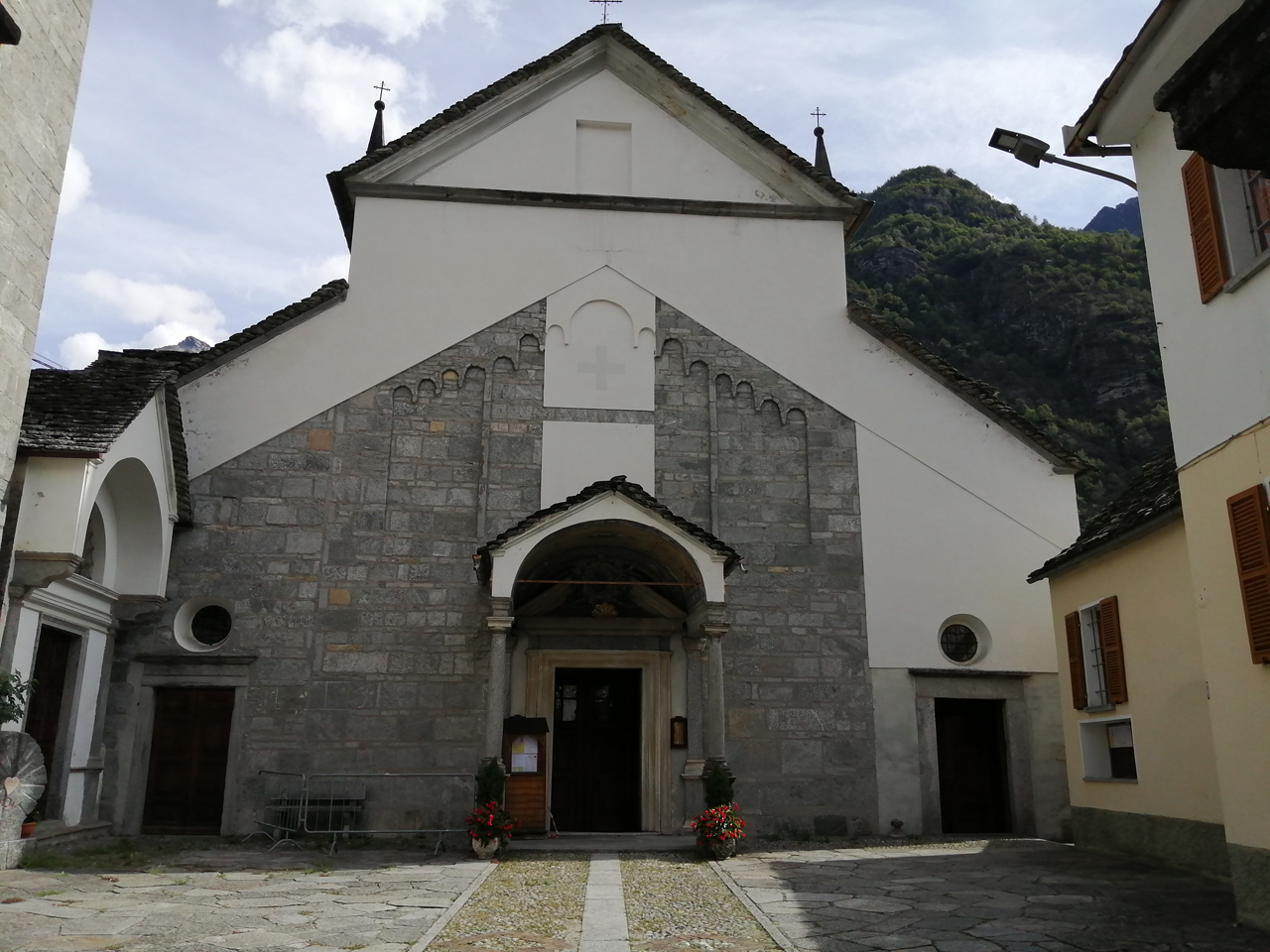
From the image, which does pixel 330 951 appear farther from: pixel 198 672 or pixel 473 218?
pixel 473 218

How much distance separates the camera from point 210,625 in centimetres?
1239

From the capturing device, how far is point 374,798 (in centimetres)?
1180

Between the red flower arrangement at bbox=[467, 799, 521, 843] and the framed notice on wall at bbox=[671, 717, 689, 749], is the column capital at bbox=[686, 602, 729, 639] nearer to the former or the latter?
the framed notice on wall at bbox=[671, 717, 689, 749]

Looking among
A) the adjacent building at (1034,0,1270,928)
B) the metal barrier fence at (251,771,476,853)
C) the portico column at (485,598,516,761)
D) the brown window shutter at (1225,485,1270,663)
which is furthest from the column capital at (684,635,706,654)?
the brown window shutter at (1225,485,1270,663)

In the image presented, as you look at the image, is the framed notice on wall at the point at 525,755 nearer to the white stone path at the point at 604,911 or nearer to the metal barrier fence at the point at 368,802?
the metal barrier fence at the point at 368,802

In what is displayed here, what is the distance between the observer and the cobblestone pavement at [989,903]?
247 inches

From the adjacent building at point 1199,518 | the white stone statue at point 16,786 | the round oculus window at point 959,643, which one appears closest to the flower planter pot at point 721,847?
the adjacent building at point 1199,518

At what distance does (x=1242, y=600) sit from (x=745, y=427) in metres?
7.49

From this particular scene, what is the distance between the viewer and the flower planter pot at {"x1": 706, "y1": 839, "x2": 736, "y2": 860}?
10398 millimetres

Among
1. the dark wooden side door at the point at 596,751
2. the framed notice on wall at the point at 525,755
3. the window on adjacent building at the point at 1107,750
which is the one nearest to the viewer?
the window on adjacent building at the point at 1107,750

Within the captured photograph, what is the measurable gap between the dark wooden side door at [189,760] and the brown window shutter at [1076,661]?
9409 millimetres

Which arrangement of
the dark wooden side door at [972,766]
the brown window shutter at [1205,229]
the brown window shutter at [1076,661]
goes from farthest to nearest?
the dark wooden side door at [972,766]
the brown window shutter at [1076,661]
the brown window shutter at [1205,229]

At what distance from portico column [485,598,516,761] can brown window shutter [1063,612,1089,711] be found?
238 inches

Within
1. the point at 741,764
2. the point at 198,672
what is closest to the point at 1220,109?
the point at 741,764
